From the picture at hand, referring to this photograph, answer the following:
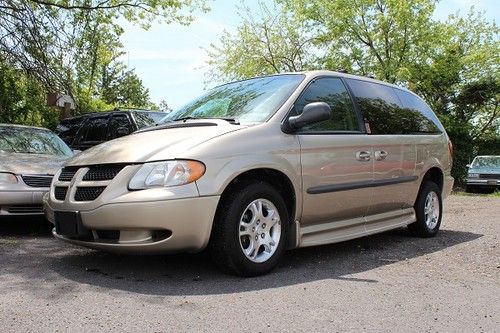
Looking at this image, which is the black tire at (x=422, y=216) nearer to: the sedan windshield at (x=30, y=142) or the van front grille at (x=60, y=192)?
the van front grille at (x=60, y=192)

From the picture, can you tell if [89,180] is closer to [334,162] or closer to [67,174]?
[67,174]

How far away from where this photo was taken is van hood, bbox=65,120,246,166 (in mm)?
4156

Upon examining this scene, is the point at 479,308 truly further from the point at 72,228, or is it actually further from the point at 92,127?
the point at 92,127

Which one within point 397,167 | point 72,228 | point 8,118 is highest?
point 8,118

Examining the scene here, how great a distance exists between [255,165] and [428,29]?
22743 millimetres

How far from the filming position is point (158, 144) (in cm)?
431

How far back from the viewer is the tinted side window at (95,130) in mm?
9219

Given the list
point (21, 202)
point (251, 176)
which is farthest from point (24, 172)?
point (251, 176)

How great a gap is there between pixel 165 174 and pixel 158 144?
358mm

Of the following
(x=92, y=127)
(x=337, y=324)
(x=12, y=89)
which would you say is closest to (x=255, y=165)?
(x=337, y=324)

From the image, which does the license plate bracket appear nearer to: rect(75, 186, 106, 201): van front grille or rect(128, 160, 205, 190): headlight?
rect(75, 186, 106, 201): van front grille

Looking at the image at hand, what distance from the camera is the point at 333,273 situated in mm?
4602

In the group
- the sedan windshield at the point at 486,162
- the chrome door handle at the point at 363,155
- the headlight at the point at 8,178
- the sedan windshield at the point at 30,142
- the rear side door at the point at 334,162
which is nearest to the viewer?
the rear side door at the point at 334,162

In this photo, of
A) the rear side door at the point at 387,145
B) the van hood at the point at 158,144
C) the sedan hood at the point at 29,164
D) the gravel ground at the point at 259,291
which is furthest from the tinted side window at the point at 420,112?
the sedan hood at the point at 29,164
